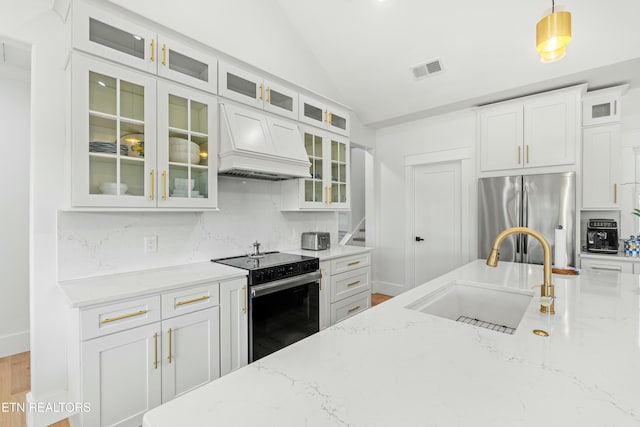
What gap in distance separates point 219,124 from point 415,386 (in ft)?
7.82

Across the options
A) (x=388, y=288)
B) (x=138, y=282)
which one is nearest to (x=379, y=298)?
(x=388, y=288)

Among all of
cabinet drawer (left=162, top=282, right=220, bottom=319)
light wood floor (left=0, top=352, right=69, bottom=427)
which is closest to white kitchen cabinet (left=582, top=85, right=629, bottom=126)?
cabinet drawer (left=162, top=282, right=220, bottom=319)

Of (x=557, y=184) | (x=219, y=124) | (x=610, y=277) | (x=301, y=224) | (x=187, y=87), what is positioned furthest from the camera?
(x=301, y=224)

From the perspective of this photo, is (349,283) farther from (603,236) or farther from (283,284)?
(603,236)

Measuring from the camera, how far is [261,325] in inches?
95.3

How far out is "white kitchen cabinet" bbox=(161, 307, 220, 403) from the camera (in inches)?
75.0

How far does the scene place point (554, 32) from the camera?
1.56 metres

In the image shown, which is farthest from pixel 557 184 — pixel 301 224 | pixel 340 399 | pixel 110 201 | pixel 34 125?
pixel 34 125

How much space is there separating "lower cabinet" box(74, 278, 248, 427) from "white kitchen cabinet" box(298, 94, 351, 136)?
1956 millimetres

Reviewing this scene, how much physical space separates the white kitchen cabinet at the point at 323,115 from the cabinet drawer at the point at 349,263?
1.53m

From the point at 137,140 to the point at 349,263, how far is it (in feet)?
7.43

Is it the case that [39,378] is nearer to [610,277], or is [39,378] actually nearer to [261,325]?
[261,325]

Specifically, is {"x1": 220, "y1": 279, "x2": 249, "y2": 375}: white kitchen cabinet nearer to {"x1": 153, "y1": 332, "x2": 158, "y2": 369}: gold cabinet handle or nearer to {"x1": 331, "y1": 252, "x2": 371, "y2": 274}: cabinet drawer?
{"x1": 153, "y1": 332, "x2": 158, "y2": 369}: gold cabinet handle

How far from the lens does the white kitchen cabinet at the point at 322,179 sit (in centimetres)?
333
